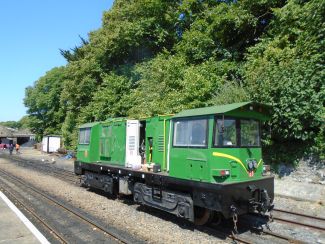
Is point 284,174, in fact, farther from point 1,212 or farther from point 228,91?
point 1,212

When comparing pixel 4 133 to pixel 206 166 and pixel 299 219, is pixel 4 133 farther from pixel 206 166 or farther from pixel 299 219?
pixel 206 166

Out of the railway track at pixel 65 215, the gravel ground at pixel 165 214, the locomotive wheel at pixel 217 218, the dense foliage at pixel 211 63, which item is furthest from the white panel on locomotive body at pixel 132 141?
the dense foliage at pixel 211 63

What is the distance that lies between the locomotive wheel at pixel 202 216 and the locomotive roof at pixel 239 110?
8.93 ft

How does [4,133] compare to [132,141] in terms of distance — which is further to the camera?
[4,133]

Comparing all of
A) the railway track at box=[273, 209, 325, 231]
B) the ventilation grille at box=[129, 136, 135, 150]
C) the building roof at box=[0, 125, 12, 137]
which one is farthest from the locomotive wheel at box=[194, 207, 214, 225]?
the building roof at box=[0, 125, 12, 137]

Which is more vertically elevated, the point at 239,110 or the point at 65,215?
the point at 239,110

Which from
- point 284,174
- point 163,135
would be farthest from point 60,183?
point 284,174

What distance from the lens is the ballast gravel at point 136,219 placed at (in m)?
9.19

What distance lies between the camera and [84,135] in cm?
1719

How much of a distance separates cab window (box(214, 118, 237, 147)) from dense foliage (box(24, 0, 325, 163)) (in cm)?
613

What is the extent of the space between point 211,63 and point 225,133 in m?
13.3

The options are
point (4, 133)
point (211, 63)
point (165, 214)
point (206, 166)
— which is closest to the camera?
point (206, 166)

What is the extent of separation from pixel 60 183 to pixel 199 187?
41.5 ft

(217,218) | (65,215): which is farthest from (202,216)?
(65,215)
